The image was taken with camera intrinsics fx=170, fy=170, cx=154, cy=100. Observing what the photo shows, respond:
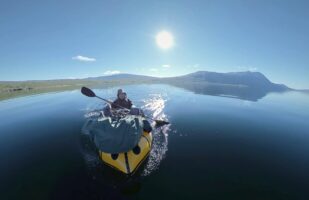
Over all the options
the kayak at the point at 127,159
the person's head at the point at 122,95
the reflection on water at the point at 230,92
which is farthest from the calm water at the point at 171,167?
the reflection on water at the point at 230,92

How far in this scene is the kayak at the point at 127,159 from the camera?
10.1m

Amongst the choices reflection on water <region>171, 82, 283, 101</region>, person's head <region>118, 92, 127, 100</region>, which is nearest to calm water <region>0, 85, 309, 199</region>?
person's head <region>118, 92, 127, 100</region>

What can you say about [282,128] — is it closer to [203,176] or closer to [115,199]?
[203,176]

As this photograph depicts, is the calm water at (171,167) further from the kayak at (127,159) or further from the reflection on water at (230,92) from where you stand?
the reflection on water at (230,92)

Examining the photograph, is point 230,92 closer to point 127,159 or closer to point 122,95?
point 122,95

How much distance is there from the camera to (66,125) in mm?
20672

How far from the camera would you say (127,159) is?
10336 millimetres

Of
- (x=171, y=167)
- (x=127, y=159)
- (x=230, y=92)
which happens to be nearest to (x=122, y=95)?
(x=127, y=159)

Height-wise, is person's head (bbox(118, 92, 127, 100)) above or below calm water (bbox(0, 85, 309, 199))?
above

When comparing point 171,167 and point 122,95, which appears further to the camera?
point 122,95

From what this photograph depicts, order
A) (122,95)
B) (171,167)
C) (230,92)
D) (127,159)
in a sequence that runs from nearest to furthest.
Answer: (127,159) → (171,167) → (122,95) → (230,92)

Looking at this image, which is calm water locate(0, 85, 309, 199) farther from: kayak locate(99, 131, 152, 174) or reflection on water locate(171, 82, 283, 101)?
reflection on water locate(171, 82, 283, 101)

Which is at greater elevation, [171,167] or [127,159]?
[127,159]

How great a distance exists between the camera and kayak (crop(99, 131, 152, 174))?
10.1m
